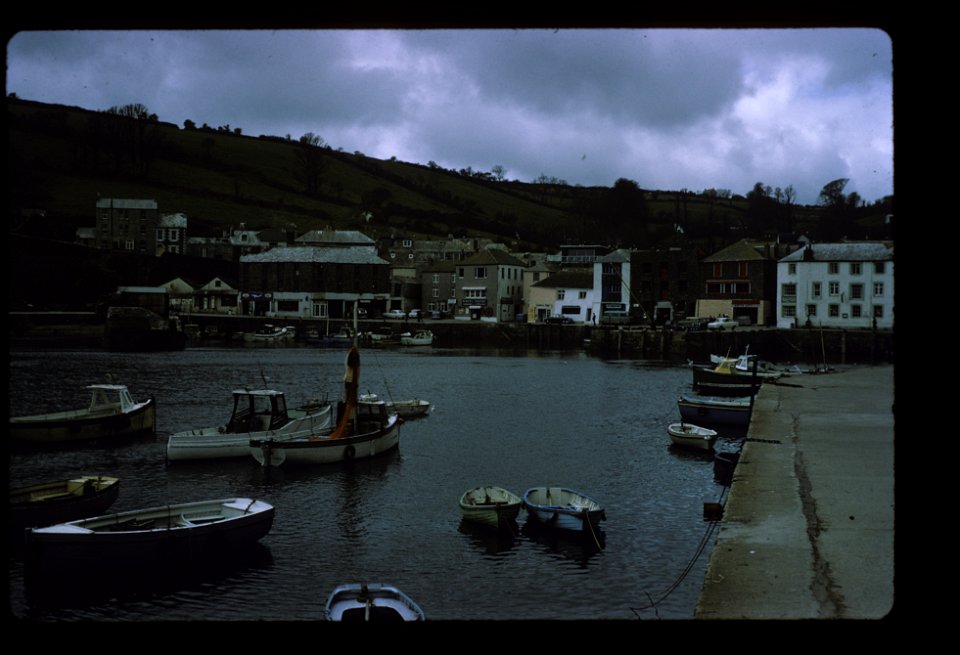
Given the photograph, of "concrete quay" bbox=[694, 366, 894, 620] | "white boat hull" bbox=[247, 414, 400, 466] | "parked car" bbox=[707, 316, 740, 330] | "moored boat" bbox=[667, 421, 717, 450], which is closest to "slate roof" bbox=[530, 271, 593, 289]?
"parked car" bbox=[707, 316, 740, 330]

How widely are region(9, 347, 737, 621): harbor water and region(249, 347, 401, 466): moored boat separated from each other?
35cm

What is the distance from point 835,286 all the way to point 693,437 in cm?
3963

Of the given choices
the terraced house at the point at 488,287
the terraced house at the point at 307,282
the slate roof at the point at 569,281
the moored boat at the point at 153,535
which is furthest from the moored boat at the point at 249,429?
the terraced house at the point at 488,287

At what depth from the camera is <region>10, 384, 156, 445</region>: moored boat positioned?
25.0 metres

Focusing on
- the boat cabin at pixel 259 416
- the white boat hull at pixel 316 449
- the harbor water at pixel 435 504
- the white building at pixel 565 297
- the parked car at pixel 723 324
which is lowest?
the harbor water at pixel 435 504

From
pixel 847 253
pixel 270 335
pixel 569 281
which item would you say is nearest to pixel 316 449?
Result: pixel 847 253

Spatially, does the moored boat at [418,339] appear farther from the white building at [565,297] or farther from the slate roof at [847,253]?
the slate roof at [847,253]

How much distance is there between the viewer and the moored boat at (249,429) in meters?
22.8

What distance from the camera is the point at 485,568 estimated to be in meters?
14.2

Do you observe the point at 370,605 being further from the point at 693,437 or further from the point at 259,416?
the point at 693,437

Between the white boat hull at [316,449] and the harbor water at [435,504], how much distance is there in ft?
1.00

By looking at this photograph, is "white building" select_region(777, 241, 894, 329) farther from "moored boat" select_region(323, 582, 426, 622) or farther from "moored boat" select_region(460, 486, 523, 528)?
"moored boat" select_region(323, 582, 426, 622)
